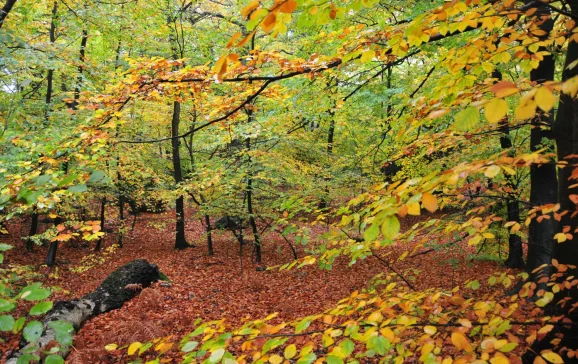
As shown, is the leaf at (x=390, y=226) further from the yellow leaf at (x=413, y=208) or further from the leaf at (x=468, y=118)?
the leaf at (x=468, y=118)

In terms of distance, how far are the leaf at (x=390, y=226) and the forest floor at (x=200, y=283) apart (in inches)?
167

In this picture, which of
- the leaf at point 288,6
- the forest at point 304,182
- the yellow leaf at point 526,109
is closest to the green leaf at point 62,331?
the forest at point 304,182

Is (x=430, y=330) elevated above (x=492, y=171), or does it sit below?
below

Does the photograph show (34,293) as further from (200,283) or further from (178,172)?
(178,172)

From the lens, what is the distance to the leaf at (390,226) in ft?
4.31

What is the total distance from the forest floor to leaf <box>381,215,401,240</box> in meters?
4.24

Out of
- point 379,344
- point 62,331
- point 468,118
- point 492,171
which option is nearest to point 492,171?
point 492,171

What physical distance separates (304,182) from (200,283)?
163 inches

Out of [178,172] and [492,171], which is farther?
[178,172]

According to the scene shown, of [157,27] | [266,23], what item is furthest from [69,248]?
[266,23]

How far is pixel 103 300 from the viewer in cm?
753

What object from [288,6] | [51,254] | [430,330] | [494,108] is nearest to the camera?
[494,108]

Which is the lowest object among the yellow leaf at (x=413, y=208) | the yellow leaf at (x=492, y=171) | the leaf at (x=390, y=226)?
the leaf at (x=390, y=226)

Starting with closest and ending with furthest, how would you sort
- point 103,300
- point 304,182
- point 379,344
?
point 379,344 < point 103,300 < point 304,182
